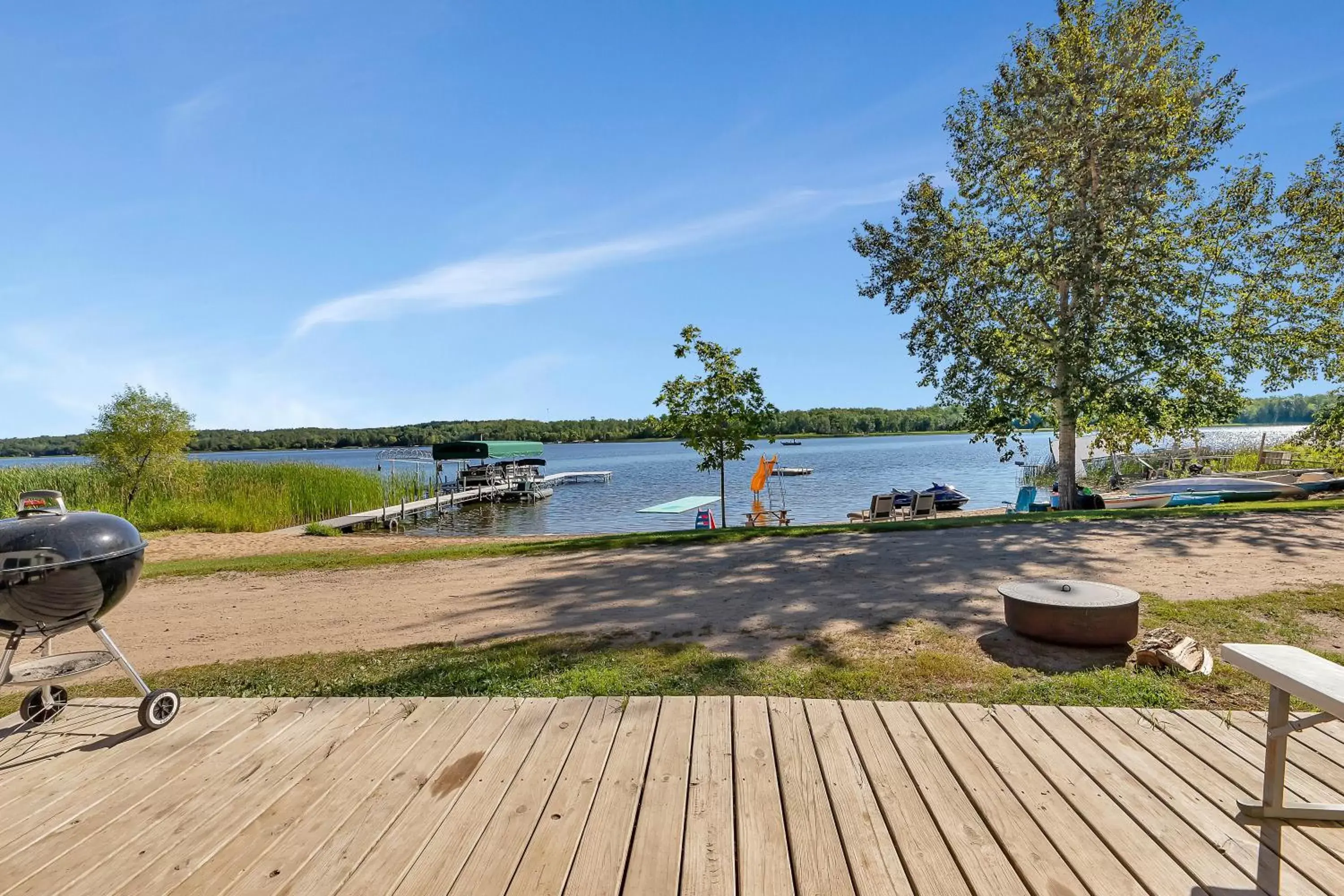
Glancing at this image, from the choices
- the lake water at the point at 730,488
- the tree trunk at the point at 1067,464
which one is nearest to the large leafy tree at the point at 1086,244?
the tree trunk at the point at 1067,464

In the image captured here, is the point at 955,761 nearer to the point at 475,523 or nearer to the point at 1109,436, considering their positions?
the point at 1109,436

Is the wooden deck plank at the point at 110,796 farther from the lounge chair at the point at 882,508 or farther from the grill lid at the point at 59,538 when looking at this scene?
the lounge chair at the point at 882,508

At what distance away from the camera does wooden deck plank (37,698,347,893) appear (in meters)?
2.20

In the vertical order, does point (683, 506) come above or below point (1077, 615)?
below

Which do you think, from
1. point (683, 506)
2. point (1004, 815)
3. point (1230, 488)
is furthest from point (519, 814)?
point (1230, 488)

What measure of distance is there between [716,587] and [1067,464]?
12.1 metres

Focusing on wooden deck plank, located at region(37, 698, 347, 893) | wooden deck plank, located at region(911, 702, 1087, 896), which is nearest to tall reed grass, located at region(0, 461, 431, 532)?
wooden deck plank, located at region(37, 698, 347, 893)

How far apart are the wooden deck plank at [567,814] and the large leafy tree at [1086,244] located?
13600 mm

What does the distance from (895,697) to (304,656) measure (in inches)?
171

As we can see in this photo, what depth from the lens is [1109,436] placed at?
1641cm

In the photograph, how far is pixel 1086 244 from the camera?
13.3 m

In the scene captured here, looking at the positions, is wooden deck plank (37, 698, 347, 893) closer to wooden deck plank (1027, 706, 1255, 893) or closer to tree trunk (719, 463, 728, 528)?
wooden deck plank (1027, 706, 1255, 893)

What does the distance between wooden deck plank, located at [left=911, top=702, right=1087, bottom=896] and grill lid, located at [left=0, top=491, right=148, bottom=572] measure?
3.96 meters

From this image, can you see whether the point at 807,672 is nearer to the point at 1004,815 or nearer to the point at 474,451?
the point at 1004,815
